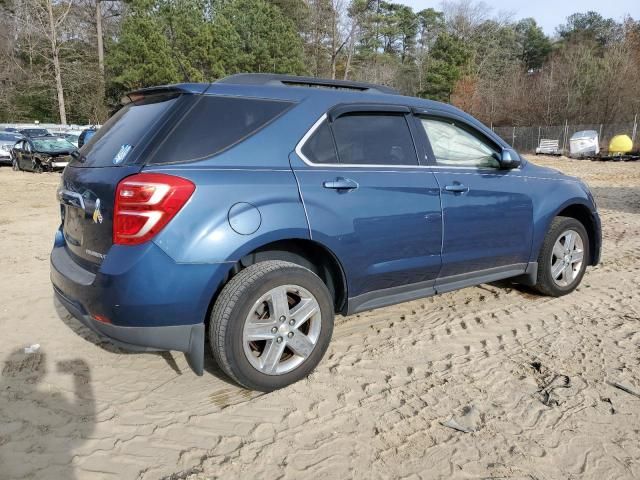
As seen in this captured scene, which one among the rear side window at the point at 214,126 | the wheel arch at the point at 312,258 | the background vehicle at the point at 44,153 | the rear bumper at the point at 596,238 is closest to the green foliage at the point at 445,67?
the background vehicle at the point at 44,153

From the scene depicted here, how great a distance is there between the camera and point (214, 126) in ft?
9.67

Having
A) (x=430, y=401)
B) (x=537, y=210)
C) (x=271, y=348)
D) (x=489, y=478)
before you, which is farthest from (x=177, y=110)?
(x=537, y=210)

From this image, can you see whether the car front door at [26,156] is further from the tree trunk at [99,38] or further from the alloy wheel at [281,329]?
the tree trunk at [99,38]

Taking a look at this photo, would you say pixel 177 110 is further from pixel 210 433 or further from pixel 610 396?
pixel 610 396

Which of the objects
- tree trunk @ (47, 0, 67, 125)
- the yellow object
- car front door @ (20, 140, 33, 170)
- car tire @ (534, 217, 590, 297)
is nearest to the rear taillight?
car tire @ (534, 217, 590, 297)

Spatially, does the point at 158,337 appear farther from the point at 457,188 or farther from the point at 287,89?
the point at 457,188

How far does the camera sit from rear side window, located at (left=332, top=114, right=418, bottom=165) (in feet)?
11.1

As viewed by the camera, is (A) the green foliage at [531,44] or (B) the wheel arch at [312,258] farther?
(A) the green foliage at [531,44]

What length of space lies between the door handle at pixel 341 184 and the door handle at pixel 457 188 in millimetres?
826

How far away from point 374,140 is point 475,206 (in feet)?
3.14

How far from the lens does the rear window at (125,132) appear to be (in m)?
2.92

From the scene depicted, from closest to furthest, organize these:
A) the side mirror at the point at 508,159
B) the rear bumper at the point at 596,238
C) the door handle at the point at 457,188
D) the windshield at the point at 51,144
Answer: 1. the door handle at the point at 457,188
2. the side mirror at the point at 508,159
3. the rear bumper at the point at 596,238
4. the windshield at the point at 51,144

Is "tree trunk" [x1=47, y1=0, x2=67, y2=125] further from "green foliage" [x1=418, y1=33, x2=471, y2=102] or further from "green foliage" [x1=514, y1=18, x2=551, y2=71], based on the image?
"green foliage" [x1=514, y1=18, x2=551, y2=71]

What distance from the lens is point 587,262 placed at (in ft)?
16.2
